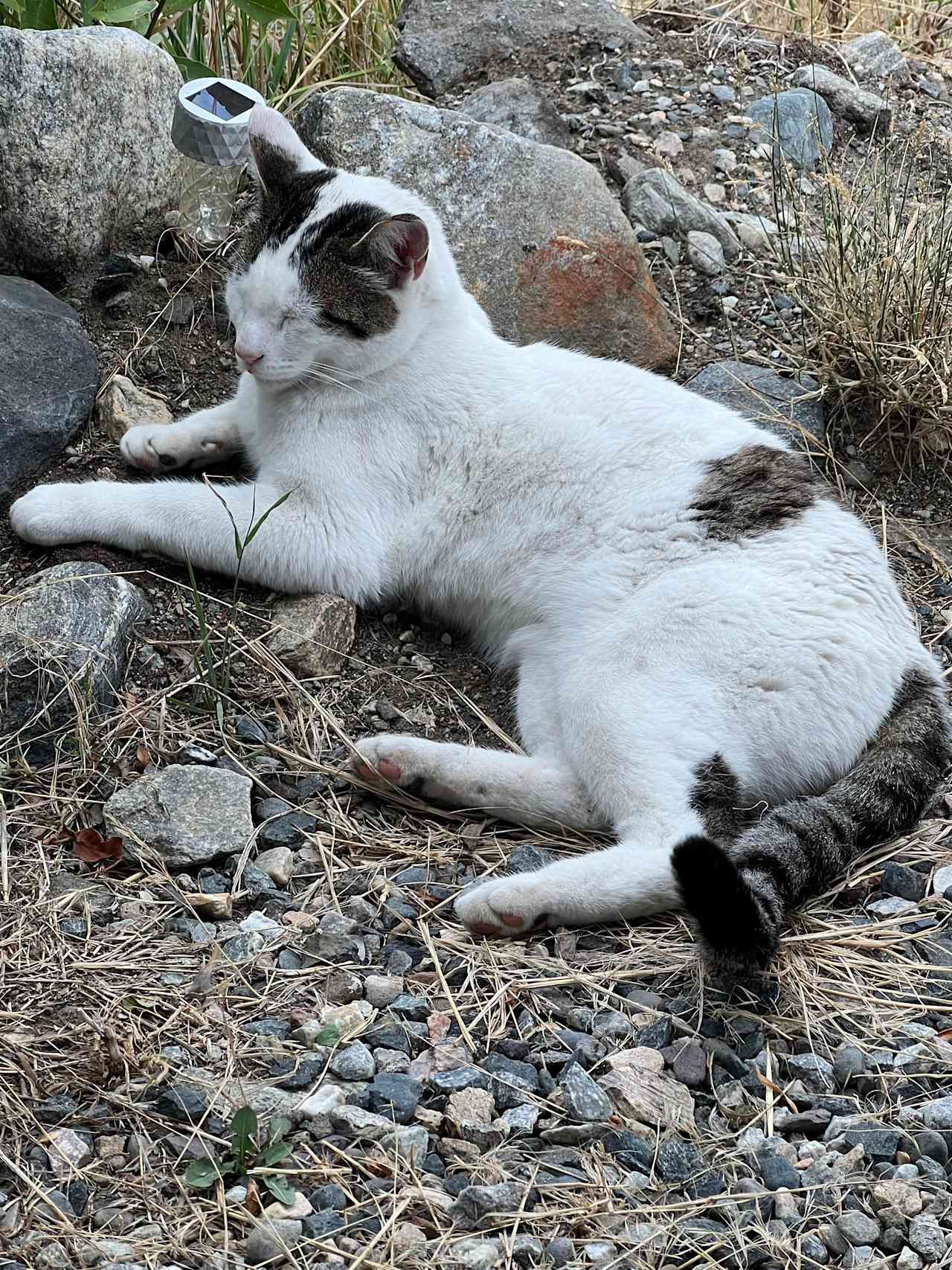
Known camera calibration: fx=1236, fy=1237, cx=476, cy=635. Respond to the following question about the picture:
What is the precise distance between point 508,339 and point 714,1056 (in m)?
2.81

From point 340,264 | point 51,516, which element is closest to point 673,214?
point 340,264

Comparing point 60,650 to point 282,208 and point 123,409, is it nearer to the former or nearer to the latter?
point 123,409

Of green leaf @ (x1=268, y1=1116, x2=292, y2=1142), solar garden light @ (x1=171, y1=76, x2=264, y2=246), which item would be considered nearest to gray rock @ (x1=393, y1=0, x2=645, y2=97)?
solar garden light @ (x1=171, y1=76, x2=264, y2=246)

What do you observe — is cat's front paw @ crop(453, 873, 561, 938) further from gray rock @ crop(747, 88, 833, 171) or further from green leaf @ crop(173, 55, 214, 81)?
gray rock @ crop(747, 88, 833, 171)

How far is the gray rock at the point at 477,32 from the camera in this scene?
580cm

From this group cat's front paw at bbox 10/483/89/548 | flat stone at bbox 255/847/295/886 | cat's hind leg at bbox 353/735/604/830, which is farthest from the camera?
cat's front paw at bbox 10/483/89/548

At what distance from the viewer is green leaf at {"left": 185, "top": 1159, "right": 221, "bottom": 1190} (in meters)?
1.99

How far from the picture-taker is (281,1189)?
6.59 ft

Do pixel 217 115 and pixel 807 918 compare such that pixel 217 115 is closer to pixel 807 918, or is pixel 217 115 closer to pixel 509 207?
pixel 509 207

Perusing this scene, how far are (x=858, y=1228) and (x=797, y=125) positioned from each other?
16.3 ft

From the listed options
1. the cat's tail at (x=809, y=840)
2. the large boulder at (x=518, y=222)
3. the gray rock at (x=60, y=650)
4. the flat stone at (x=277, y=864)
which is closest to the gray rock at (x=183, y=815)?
the flat stone at (x=277, y=864)

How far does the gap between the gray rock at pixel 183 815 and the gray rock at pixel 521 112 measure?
354cm

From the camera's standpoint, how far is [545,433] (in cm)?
349

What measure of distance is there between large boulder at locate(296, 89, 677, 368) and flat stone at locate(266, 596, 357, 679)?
1492 millimetres
